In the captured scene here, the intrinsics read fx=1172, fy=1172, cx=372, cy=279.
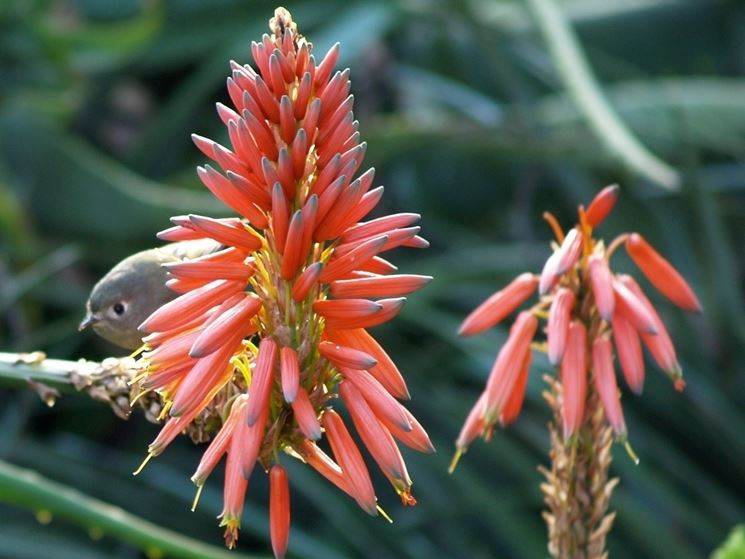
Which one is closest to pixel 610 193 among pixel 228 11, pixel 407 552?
pixel 407 552

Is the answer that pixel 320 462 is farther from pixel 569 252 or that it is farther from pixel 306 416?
pixel 569 252

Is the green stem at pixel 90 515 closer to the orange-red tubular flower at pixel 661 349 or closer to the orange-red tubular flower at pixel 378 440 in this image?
the orange-red tubular flower at pixel 378 440

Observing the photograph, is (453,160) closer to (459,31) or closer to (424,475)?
(459,31)

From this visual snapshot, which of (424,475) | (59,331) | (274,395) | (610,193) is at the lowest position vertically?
(59,331)

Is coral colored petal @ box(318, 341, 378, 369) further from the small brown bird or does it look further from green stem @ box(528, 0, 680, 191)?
green stem @ box(528, 0, 680, 191)

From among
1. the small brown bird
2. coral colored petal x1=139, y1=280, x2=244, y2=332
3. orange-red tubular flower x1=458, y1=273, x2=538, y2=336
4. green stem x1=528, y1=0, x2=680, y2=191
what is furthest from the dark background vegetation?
coral colored petal x1=139, y1=280, x2=244, y2=332

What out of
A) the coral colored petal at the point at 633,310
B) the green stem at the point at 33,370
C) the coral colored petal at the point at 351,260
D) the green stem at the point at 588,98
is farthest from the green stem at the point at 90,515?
the green stem at the point at 588,98

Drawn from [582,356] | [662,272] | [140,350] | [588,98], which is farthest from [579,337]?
[588,98]
